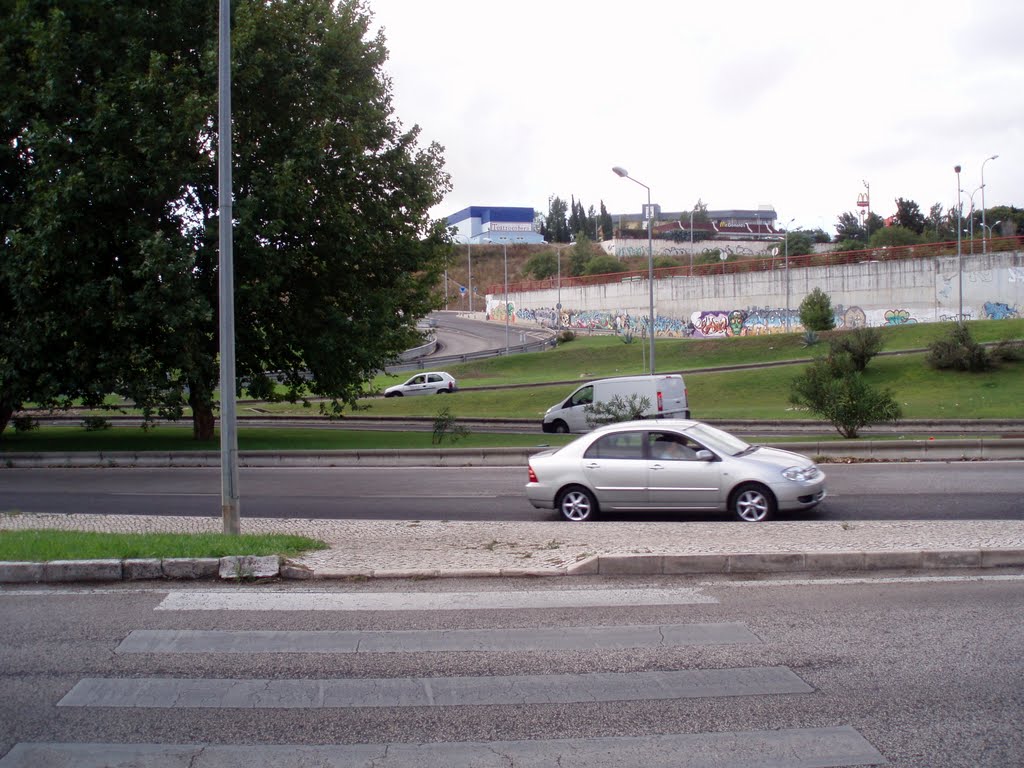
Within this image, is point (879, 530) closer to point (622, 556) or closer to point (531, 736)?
point (622, 556)

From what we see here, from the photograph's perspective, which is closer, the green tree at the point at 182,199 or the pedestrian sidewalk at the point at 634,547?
the pedestrian sidewalk at the point at 634,547

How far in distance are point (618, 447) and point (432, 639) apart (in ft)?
20.8

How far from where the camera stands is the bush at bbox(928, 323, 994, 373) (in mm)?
41875

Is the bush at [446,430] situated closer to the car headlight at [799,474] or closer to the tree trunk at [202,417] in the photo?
the tree trunk at [202,417]

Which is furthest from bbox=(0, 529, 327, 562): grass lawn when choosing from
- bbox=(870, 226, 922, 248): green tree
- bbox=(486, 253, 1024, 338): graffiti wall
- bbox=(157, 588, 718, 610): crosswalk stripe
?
bbox=(870, 226, 922, 248): green tree

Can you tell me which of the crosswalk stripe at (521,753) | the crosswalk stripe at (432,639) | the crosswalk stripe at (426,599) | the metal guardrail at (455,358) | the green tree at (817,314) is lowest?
the crosswalk stripe at (426,599)

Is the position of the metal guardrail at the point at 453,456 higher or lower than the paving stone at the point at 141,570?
lower

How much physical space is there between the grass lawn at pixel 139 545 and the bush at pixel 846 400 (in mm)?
15431

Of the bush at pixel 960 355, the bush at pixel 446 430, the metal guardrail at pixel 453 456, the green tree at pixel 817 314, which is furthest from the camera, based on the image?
the green tree at pixel 817 314

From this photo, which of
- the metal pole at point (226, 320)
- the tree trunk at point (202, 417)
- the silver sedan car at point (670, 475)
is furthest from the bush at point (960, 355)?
the metal pole at point (226, 320)

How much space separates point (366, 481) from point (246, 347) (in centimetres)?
813

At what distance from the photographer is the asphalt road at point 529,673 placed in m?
4.82

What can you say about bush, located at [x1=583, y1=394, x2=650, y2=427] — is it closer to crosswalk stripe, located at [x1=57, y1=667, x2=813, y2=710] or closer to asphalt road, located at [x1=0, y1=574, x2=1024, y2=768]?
asphalt road, located at [x1=0, y1=574, x2=1024, y2=768]

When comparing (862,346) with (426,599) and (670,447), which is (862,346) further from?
(426,599)
